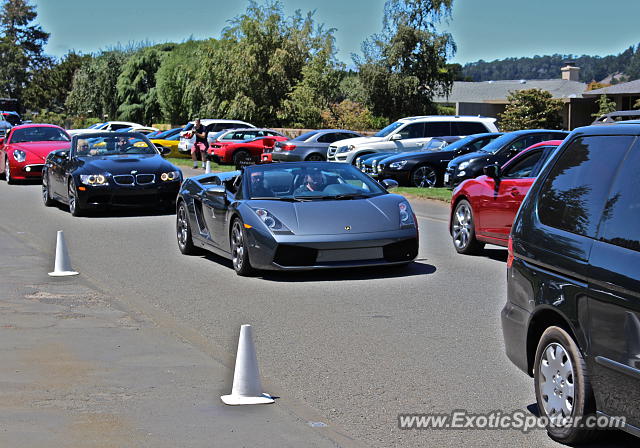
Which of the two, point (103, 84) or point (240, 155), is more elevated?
point (103, 84)

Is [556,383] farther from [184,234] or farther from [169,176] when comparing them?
[169,176]

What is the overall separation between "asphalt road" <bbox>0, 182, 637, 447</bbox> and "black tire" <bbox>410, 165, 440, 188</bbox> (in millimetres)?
11223

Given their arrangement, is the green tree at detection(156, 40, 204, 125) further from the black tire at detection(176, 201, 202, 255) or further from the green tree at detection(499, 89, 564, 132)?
the black tire at detection(176, 201, 202, 255)

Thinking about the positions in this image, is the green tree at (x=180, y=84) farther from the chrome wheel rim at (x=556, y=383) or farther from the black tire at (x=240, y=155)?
the chrome wheel rim at (x=556, y=383)

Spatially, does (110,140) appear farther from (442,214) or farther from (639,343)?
(639,343)

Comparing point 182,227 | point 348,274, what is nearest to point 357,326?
point 348,274

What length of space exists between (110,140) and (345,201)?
10152 mm

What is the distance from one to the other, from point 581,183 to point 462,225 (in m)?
8.30

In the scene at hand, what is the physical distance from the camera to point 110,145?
20.8 meters

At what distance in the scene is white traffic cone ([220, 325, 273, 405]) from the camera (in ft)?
20.8

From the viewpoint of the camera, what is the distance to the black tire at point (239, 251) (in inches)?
466

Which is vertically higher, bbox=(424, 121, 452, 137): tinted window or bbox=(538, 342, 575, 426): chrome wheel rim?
bbox=(424, 121, 452, 137): tinted window

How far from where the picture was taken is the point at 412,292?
10781mm

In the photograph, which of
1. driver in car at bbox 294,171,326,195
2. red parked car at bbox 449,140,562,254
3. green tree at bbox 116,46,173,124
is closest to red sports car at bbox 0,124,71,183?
red parked car at bbox 449,140,562,254
